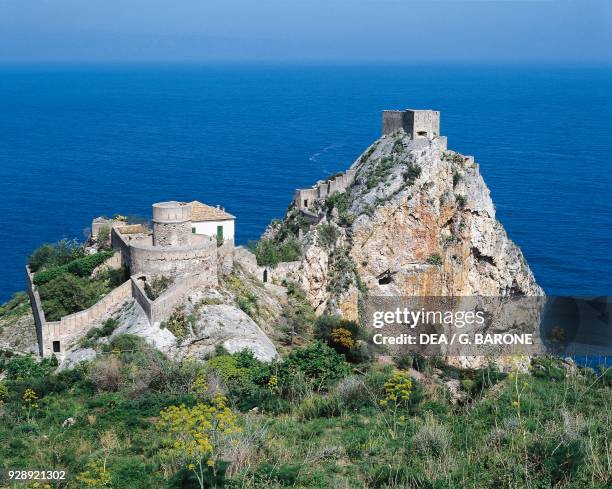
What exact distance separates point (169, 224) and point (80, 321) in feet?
18.0

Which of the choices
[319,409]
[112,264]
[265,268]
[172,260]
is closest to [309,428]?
[319,409]

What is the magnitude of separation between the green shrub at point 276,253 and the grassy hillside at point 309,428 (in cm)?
1691

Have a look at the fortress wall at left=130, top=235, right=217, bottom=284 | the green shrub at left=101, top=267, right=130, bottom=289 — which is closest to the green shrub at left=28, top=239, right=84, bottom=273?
the green shrub at left=101, top=267, right=130, bottom=289

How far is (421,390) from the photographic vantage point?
57.4ft

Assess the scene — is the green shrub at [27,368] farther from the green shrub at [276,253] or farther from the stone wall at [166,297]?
the green shrub at [276,253]

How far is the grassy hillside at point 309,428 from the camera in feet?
40.2

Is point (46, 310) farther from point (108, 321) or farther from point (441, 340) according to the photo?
point (441, 340)

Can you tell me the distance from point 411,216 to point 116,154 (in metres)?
84.2

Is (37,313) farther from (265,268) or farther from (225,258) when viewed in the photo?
(265,268)

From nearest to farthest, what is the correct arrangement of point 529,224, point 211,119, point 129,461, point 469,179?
point 129,461 < point 469,179 < point 529,224 < point 211,119

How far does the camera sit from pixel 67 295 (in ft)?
106

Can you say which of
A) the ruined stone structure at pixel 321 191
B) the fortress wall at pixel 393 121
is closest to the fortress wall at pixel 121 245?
the ruined stone structure at pixel 321 191

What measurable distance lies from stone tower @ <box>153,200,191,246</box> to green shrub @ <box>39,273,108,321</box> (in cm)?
384

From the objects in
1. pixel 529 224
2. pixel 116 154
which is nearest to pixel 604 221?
pixel 529 224
